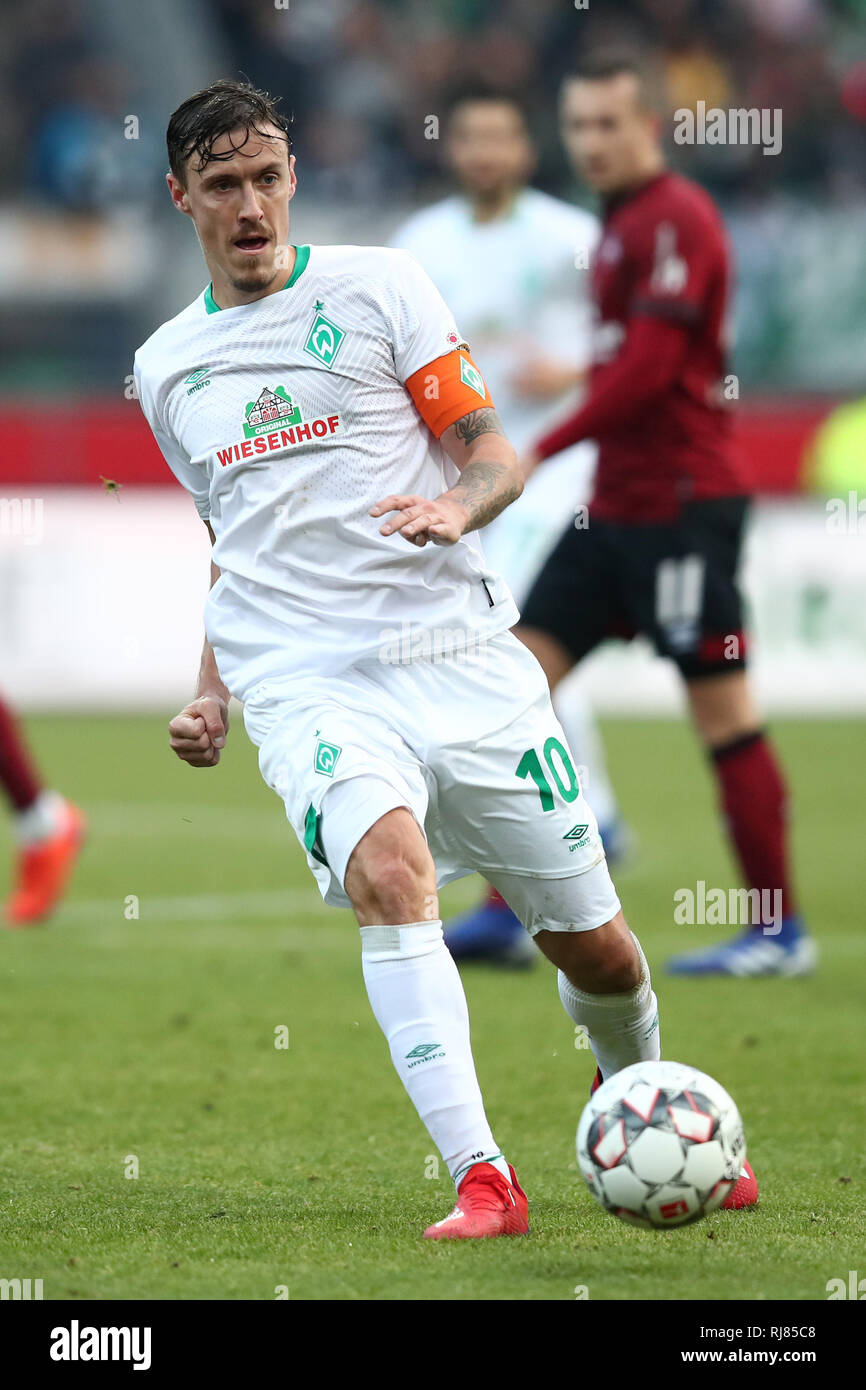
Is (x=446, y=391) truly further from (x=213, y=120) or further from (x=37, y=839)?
(x=37, y=839)

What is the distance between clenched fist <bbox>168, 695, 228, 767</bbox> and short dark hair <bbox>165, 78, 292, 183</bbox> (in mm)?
999

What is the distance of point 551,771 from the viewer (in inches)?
155

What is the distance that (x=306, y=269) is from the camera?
13.4 ft

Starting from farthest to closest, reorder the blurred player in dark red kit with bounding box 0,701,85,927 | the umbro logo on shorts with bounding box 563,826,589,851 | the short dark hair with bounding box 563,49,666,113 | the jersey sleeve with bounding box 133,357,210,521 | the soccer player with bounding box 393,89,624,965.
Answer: the soccer player with bounding box 393,89,624,965
the blurred player in dark red kit with bounding box 0,701,85,927
the short dark hair with bounding box 563,49,666,113
the jersey sleeve with bounding box 133,357,210,521
the umbro logo on shorts with bounding box 563,826,589,851

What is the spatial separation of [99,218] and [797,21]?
7137 millimetres

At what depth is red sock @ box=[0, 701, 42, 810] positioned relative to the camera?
773 cm

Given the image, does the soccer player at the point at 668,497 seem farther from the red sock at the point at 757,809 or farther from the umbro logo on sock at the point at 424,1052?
the umbro logo on sock at the point at 424,1052

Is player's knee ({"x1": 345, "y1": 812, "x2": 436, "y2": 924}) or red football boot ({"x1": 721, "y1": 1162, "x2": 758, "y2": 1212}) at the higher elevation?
player's knee ({"x1": 345, "y1": 812, "x2": 436, "y2": 924})

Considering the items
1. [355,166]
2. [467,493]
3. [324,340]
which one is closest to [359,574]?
[467,493]

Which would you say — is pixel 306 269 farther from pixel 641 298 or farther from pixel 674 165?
pixel 674 165

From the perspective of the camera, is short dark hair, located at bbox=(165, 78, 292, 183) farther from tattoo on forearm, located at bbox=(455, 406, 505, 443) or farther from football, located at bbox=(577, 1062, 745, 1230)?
football, located at bbox=(577, 1062, 745, 1230)

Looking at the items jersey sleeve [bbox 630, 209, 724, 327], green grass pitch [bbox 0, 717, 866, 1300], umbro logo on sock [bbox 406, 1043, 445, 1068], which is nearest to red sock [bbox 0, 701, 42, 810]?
green grass pitch [bbox 0, 717, 866, 1300]

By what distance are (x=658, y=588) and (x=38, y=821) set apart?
8.73ft

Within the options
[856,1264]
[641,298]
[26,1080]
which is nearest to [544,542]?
[641,298]
